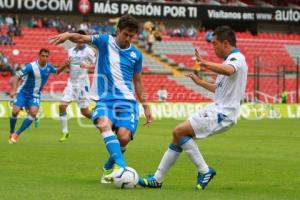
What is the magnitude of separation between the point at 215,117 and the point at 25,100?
1046 cm

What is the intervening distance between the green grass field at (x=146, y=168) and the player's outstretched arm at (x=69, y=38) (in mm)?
1849

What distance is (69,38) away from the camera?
32.4 feet

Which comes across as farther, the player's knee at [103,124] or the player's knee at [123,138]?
the player's knee at [123,138]

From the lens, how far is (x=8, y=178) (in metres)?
10.7

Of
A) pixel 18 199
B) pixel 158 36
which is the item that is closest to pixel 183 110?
pixel 158 36

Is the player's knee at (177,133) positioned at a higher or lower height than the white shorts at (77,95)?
higher

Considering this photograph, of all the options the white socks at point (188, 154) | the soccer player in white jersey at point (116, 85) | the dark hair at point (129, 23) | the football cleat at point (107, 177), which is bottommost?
the football cleat at point (107, 177)

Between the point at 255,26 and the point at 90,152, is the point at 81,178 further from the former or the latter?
the point at 255,26

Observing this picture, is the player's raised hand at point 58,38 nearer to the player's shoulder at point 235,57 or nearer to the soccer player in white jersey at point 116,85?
the soccer player in white jersey at point 116,85

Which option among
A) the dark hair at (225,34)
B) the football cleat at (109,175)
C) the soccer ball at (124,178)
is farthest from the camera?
the dark hair at (225,34)

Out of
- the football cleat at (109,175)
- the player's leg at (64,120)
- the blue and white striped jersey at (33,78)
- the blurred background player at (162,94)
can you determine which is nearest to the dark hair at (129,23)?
the football cleat at (109,175)

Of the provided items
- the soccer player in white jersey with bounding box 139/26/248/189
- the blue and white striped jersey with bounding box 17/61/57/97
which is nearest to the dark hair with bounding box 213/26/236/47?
the soccer player in white jersey with bounding box 139/26/248/189

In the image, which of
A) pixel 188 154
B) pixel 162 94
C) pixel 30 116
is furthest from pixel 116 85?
pixel 162 94

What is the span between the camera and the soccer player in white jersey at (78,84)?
67.8 ft
